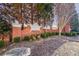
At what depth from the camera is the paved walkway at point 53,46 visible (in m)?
1.29

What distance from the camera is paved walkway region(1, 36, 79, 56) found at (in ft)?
4.24

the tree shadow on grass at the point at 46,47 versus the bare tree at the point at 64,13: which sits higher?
the bare tree at the point at 64,13

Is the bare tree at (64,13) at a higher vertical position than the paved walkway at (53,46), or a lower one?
higher

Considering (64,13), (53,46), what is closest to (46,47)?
(53,46)

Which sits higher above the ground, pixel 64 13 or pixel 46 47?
pixel 64 13

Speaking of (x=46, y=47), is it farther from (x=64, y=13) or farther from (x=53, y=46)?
(x=64, y=13)

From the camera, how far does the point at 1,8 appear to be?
1314 mm

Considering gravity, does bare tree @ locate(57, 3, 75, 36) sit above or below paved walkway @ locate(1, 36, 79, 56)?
above

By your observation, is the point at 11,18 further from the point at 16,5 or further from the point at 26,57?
the point at 26,57

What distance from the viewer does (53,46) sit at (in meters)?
1.30

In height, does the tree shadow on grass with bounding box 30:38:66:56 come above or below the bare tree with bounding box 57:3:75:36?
below

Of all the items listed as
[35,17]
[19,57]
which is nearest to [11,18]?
[35,17]

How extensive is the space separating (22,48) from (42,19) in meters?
0.25

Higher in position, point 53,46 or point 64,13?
point 64,13
